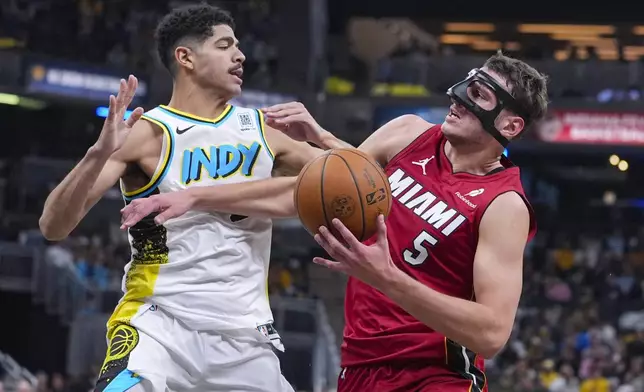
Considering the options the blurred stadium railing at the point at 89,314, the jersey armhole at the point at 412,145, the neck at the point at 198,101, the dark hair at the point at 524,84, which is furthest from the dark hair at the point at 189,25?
the blurred stadium railing at the point at 89,314

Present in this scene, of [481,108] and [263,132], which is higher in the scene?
[481,108]

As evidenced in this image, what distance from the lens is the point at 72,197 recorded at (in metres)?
4.48

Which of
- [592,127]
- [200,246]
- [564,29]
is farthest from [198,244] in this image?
[564,29]

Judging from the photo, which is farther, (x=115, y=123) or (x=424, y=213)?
(x=424, y=213)

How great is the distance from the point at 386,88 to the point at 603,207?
628cm

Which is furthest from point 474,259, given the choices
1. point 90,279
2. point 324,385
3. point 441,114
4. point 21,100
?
point 21,100

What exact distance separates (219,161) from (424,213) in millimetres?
1041

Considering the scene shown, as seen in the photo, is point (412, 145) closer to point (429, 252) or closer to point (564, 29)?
point (429, 252)

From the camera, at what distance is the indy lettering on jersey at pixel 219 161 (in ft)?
16.0

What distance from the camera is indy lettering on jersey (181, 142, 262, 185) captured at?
4.89 metres

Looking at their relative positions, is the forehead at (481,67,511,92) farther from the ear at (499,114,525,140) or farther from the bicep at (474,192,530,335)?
the bicep at (474,192,530,335)

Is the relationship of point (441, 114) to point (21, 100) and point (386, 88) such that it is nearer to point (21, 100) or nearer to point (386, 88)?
point (386, 88)

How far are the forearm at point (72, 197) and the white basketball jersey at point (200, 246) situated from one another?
40 cm

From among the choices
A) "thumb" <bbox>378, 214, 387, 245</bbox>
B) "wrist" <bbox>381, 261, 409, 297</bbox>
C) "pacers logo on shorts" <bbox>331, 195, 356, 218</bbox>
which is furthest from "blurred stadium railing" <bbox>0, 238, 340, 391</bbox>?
"thumb" <bbox>378, 214, 387, 245</bbox>
